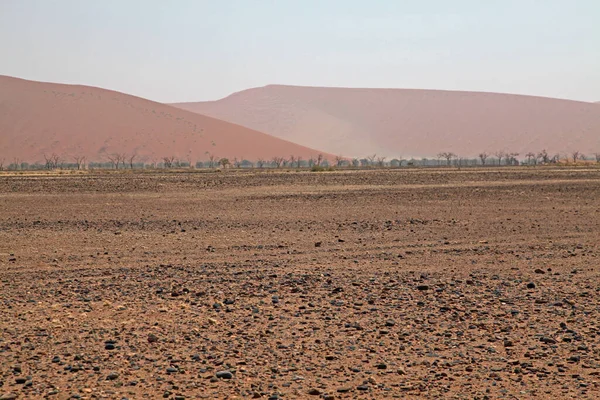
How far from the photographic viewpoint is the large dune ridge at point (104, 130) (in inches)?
4625

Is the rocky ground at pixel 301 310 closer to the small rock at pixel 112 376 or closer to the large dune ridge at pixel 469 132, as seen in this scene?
the small rock at pixel 112 376

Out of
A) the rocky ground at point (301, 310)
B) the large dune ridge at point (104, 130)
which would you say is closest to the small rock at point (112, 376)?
the rocky ground at point (301, 310)

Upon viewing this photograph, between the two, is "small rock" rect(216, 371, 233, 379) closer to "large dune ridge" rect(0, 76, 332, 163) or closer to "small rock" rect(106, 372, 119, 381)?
"small rock" rect(106, 372, 119, 381)

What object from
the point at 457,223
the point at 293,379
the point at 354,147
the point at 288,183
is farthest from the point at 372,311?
the point at 354,147

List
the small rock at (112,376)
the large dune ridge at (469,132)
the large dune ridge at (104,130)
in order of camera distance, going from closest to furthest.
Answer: the small rock at (112,376), the large dune ridge at (104,130), the large dune ridge at (469,132)

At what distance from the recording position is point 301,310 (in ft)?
28.8

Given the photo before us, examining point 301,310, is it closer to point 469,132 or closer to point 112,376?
point 112,376

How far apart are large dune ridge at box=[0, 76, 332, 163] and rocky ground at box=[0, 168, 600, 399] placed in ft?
331

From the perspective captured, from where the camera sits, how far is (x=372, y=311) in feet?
28.4

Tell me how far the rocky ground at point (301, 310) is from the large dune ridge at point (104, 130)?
101 meters

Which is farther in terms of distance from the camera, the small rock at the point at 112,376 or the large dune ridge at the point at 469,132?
the large dune ridge at the point at 469,132

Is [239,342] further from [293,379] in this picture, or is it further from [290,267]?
[290,267]

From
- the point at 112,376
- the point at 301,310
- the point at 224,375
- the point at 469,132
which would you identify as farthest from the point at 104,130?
the point at 224,375

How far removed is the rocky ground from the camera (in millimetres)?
6230
